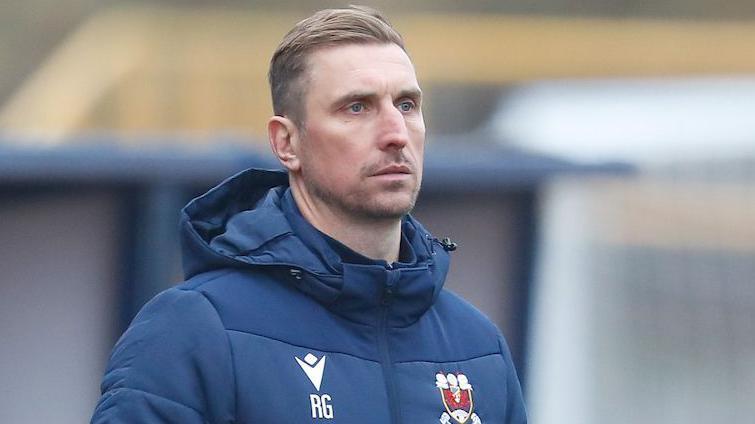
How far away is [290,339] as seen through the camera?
5.75ft

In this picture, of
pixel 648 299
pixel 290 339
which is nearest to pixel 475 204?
pixel 648 299

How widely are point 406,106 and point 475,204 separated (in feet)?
4.98

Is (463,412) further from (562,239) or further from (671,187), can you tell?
(671,187)

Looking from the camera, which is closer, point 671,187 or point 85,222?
point 85,222

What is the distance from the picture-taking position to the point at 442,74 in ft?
23.4

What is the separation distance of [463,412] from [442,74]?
538 centimetres

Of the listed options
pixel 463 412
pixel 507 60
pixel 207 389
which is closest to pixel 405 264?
pixel 463 412

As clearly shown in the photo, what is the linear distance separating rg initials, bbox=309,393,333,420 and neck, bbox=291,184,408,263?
212mm

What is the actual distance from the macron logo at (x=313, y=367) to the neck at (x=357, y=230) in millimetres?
160

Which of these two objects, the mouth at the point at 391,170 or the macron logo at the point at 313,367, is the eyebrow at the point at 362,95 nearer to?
the mouth at the point at 391,170

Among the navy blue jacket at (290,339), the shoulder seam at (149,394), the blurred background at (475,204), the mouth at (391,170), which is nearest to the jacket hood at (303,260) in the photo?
the navy blue jacket at (290,339)

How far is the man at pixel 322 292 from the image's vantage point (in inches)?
65.7

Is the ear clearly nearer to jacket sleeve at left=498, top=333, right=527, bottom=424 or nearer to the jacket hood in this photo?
the jacket hood

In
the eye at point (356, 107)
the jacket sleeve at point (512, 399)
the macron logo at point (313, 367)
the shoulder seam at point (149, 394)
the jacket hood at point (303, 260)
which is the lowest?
the jacket sleeve at point (512, 399)
